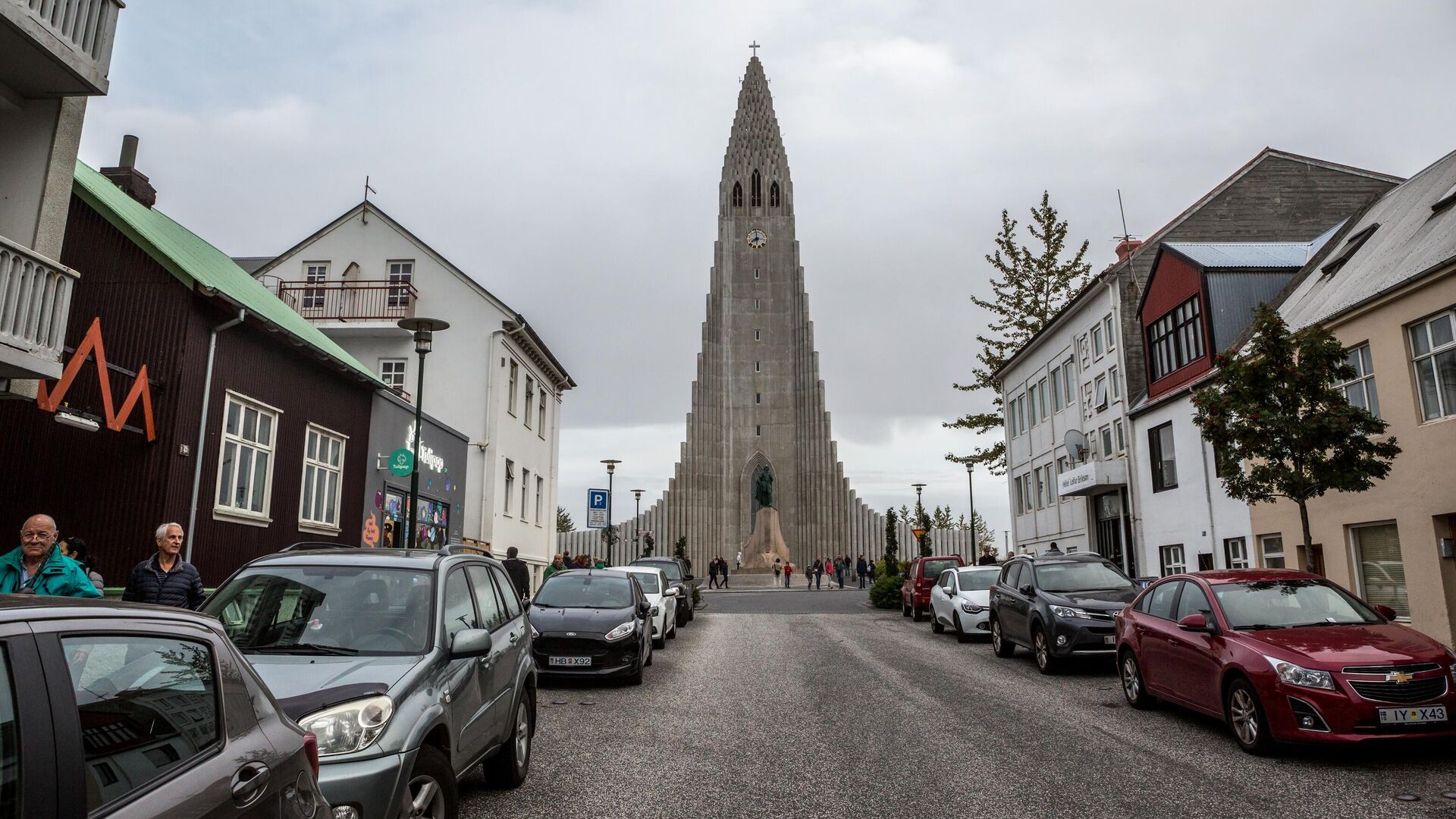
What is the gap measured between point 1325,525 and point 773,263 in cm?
6138

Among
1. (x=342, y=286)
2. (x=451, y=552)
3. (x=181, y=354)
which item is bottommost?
(x=451, y=552)

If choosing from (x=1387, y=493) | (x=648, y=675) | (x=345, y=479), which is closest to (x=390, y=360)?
(x=345, y=479)

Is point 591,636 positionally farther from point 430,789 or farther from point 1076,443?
point 1076,443

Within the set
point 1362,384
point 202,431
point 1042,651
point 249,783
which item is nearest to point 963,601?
point 1042,651

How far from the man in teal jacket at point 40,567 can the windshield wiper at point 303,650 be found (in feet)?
7.26

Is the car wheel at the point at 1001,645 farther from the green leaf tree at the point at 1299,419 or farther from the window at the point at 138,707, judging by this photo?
the window at the point at 138,707

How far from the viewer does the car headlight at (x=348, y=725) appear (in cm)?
449

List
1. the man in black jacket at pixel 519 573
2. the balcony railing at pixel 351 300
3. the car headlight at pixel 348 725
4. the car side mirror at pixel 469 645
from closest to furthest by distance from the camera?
the car headlight at pixel 348 725, the car side mirror at pixel 469 645, the man in black jacket at pixel 519 573, the balcony railing at pixel 351 300

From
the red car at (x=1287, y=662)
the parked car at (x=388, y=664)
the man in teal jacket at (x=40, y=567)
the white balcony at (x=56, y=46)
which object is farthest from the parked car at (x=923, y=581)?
the man in teal jacket at (x=40, y=567)

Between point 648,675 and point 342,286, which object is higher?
point 342,286

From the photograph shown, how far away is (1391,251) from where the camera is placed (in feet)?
58.9

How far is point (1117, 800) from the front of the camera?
6500 mm

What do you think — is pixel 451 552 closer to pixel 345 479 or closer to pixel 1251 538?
pixel 345 479

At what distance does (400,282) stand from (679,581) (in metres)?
12.3
